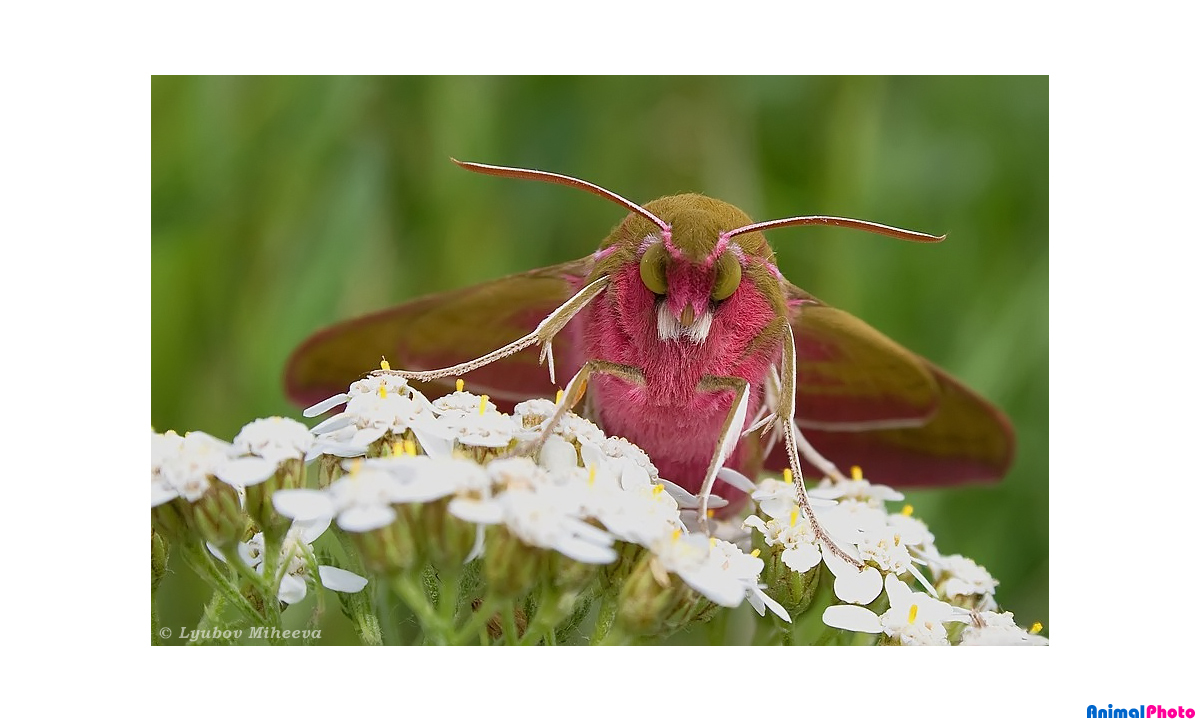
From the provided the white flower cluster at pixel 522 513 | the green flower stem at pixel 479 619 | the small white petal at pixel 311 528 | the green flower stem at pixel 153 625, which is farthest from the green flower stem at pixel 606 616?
the green flower stem at pixel 153 625

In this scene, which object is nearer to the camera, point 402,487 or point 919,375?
point 402,487

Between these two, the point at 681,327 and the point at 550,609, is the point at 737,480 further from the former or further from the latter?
the point at 550,609

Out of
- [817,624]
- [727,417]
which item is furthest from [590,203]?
[817,624]

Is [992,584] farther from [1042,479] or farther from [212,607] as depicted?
[212,607]

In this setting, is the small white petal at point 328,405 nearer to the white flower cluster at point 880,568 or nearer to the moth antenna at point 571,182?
the moth antenna at point 571,182

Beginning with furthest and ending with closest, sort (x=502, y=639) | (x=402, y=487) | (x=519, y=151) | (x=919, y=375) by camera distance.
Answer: (x=519, y=151) < (x=919, y=375) < (x=502, y=639) < (x=402, y=487)

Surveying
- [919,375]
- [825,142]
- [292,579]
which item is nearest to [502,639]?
[292,579]

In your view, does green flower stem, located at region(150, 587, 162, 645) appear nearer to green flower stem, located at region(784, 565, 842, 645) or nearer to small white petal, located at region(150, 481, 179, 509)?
small white petal, located at region(150, 481, 179, 509)
